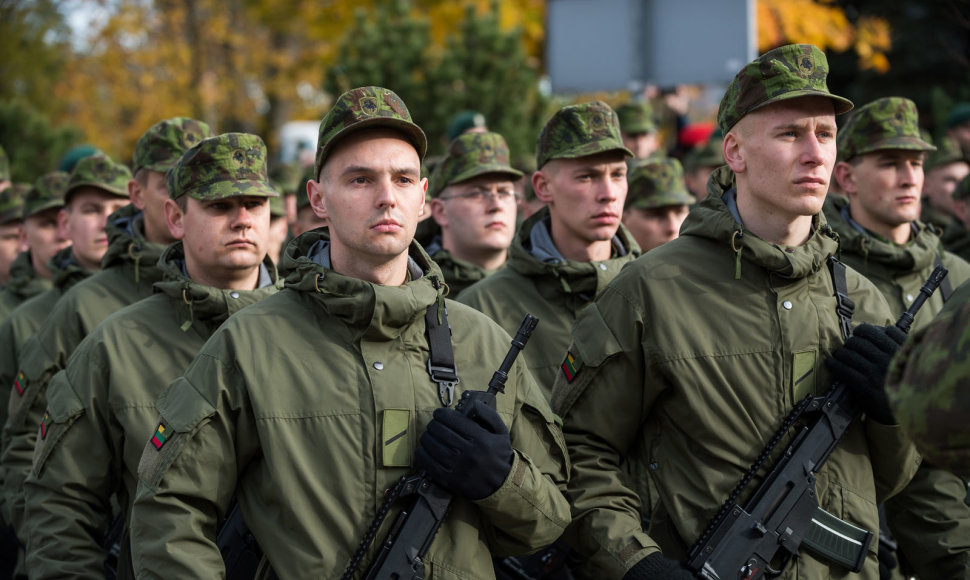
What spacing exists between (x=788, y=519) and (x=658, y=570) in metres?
0.46

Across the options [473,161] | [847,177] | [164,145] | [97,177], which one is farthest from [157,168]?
[847,177]

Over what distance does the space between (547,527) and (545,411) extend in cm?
40

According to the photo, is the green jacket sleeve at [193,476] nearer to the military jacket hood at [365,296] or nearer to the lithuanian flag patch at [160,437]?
the lithuanian flag patch at [160,437]

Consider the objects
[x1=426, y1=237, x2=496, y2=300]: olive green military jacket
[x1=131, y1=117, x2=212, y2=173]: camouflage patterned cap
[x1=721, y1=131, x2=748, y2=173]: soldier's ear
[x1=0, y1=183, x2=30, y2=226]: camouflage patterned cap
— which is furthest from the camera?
[x1=0, y1=183, x2=30, y2=226]: camouflage patterned cap

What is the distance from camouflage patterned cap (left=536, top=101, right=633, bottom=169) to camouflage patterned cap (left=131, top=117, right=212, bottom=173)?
1.86 m

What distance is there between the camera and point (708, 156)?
408 inches

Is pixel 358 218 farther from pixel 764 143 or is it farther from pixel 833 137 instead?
pixel 833 137

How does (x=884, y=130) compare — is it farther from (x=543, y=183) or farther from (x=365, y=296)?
(x=365, y=296)

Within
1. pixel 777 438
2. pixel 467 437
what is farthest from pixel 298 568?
pixel 777 438

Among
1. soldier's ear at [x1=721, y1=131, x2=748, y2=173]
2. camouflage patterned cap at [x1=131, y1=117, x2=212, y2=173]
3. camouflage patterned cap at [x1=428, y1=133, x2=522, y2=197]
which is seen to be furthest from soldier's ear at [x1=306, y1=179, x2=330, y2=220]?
camouflage patterned cap at [x1=428, y1=133, x2=522, y2=197]

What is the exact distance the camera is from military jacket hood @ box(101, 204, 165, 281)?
5.75 meters

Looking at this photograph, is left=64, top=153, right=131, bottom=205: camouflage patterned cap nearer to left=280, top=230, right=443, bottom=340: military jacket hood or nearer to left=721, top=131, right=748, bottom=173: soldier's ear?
left=280, top=230, right=443, bottom=340: military jacket hood

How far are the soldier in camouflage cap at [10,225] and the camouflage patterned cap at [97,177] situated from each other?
267cm

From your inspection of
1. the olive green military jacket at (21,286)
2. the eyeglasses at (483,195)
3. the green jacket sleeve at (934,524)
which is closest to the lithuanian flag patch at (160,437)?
the green jacket sleeve at (934,524)
